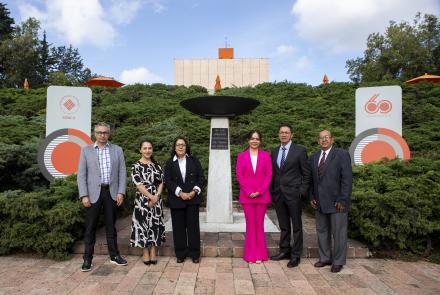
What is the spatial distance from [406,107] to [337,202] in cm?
932

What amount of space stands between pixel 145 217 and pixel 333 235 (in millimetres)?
2253

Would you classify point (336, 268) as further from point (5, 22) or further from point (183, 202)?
point (5, 22)

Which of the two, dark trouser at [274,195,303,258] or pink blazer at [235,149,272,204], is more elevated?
pink blazer at [235,149,272,204]

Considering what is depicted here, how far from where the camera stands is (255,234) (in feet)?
14.1

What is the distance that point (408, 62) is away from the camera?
2709cm


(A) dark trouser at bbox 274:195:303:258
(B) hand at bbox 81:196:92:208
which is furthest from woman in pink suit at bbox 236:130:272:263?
(B) hand at bbox 81:196:92:208

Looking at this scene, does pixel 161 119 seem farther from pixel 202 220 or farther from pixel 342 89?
pixel 342 89

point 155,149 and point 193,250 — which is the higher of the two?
point 155,149

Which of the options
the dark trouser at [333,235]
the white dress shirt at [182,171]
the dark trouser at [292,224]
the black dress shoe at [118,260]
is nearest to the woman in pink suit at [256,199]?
the dark trouser at [292,224]

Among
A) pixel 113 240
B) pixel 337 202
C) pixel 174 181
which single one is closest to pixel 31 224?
pixel 113 240

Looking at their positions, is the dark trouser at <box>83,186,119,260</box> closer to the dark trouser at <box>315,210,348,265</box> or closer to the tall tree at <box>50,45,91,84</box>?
the dark trouser at <box>315,210,348,265</box>

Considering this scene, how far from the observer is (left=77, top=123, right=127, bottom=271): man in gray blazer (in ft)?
13.0

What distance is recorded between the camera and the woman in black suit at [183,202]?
4.21 metres

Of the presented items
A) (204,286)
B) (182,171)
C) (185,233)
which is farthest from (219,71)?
(204,286)
